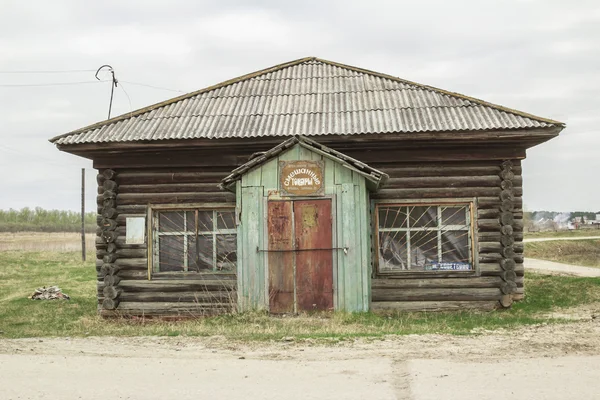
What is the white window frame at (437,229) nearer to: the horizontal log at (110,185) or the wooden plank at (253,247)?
the wooden plank at (253,247)

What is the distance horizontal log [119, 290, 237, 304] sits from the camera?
12430 millimetres

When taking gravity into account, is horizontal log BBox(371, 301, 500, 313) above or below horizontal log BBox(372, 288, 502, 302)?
below

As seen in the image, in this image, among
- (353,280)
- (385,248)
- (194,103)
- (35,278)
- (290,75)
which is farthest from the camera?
(35,278)

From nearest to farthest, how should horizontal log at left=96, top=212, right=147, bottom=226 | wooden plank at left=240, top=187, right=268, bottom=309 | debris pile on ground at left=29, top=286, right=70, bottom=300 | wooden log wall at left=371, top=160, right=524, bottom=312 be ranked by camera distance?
wooden plank at left=240, top=187, right=268, bottom=309 → wooden log wall at left=371, top=160, right=524, bottom=312 → horizontal log at left=96, top=212, right=147, bottom=226 → debris pile on ground at left=29, top=286, right=70, bottom=300

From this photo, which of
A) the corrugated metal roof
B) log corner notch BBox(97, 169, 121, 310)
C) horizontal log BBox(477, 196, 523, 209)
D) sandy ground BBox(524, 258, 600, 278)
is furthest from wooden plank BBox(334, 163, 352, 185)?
sandy ground BBox(524, 258, 600, 278)

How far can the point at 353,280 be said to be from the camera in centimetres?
1109

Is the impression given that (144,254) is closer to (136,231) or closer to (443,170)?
(136,231)

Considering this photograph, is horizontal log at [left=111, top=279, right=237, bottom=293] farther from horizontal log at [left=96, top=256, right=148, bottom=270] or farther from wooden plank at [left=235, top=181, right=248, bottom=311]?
wooden plank at [left=235, top=181, right=248, bottom=311]

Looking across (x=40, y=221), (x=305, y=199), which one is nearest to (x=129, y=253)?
(x=305, y=199)

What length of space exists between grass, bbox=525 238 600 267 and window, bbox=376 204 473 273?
2236 cm

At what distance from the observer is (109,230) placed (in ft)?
41.7

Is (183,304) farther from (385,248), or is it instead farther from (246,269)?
(385,248)

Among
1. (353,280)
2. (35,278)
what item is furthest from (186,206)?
(35,278)

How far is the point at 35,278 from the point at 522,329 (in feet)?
59.4
